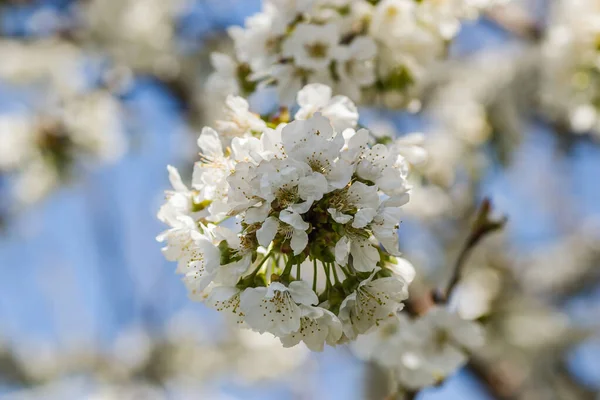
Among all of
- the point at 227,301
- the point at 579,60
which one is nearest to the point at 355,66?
the point at 227,301

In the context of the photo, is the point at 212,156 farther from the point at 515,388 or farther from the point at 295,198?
the point at 515,388

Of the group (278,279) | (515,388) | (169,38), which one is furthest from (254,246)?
(169,38)

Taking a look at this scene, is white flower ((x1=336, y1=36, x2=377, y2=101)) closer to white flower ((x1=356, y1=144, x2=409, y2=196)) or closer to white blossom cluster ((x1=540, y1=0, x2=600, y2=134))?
white flower ((x1=356, y1=144, x2=409, y2=196))

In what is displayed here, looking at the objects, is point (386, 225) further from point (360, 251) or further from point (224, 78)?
point (224, 78)

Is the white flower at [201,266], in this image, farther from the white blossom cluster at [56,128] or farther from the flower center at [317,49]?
the white blossom cluster at [56,128]

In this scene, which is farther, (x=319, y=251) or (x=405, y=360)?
(x=405, y=360)

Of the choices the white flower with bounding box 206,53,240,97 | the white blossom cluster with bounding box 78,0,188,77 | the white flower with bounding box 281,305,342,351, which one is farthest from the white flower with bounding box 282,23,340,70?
the white blossom cluster with bounding box 78,0,188,77

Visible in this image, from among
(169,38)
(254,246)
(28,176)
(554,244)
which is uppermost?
(254,246)
